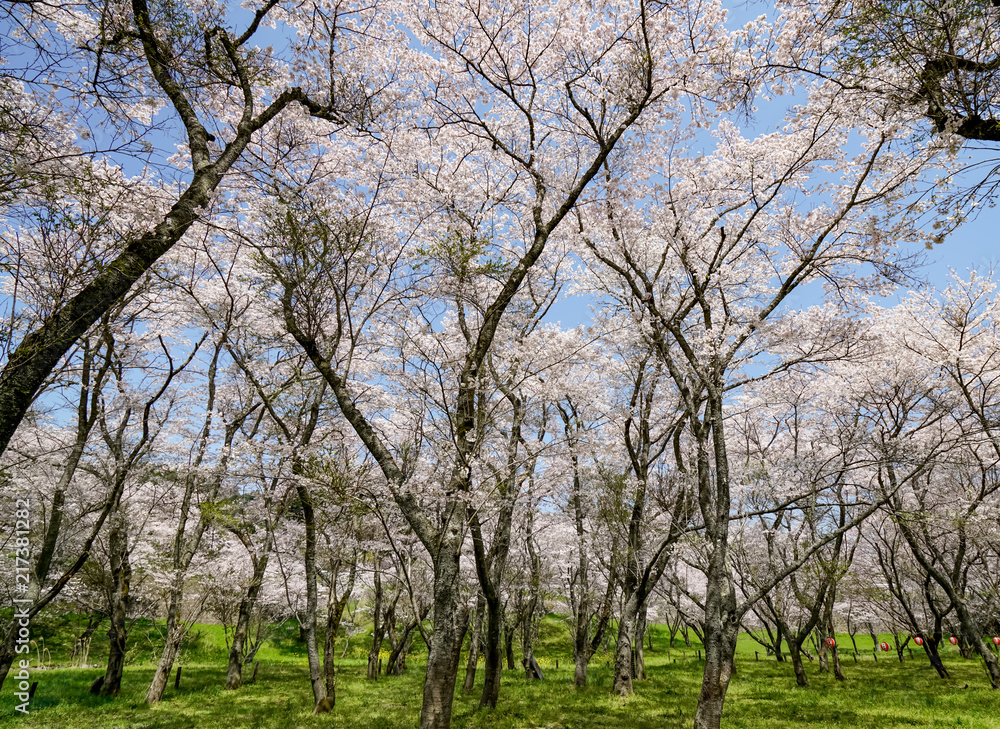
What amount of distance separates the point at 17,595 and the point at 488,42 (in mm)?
12660

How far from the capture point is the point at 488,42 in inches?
296

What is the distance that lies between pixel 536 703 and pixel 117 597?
34.1ft

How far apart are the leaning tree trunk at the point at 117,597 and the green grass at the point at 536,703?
54cm

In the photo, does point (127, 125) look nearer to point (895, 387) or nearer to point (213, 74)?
point (213, 74)

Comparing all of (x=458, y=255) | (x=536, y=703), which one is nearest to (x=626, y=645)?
(x=536, y=703)

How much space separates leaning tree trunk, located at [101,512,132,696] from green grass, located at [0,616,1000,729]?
0.54 m

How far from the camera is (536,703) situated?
12.4 m

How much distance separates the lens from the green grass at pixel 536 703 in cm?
1012

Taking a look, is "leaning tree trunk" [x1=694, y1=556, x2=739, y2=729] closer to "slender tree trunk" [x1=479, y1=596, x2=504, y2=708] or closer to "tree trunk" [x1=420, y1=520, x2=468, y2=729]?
"slender tree trunk" [x1=479, y1=596, x2=504, y2=708]

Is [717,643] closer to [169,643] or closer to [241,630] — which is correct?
[169,643]

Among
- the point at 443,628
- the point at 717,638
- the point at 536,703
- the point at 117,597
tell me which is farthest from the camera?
the point at 536,703

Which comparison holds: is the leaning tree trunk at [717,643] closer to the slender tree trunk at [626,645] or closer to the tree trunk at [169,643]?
the slender tree trunk at [626,645]

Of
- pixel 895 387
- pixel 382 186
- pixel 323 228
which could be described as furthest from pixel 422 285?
pixel 895 387

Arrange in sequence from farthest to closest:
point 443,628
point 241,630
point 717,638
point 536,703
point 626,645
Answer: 1. point 241,630
2. point 626,645
3. point 536,703
4. point 717,638
5. point 443,628
